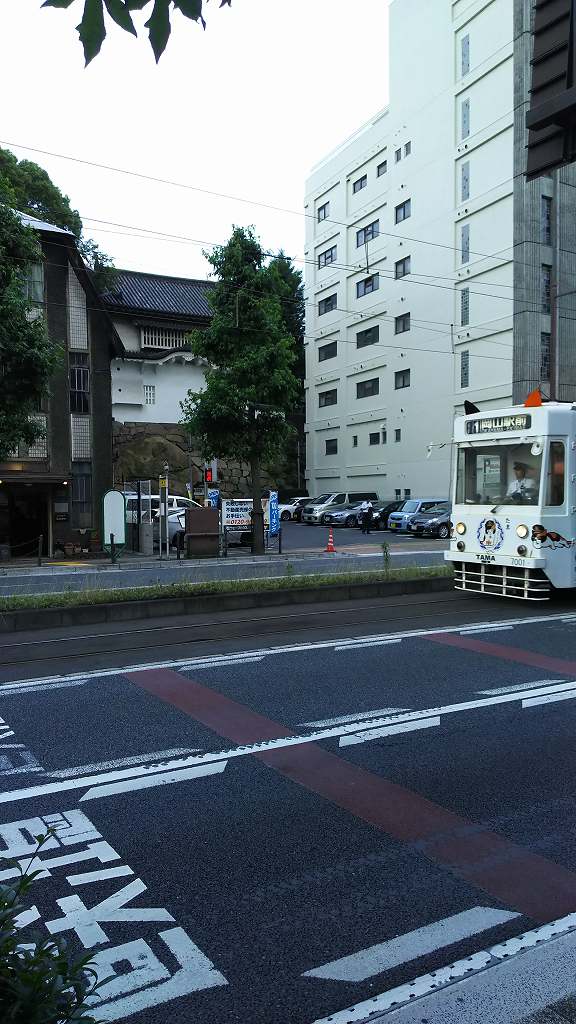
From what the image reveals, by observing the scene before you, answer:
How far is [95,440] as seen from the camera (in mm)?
28594

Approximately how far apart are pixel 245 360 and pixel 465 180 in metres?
20.9

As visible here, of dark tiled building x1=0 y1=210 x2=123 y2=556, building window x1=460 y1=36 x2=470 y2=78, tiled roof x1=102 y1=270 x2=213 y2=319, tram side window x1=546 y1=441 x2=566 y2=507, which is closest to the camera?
tram side window x1=546 y1=441 x2=566 y2=507

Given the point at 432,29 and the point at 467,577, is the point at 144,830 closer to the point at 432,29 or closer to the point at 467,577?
the point at 467,577

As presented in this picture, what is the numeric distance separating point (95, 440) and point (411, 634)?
21.1 meters

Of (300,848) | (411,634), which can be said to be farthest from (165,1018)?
(411,634)

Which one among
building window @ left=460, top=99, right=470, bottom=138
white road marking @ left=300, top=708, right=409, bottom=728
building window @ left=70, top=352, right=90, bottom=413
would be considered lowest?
white road marking @ left=300, top=708, right=409, bottom=728

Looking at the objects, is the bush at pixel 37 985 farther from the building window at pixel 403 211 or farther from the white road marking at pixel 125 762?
the building window at pixel 403 211

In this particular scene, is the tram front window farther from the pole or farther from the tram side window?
the pole

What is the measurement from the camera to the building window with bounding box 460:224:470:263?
3878 cm

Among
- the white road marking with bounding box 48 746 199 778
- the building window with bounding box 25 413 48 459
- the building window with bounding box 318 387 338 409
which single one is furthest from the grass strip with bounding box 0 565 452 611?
the building window with bounding box 318 387 338 409

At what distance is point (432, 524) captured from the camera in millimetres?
33562

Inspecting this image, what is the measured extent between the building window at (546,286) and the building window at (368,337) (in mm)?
12087

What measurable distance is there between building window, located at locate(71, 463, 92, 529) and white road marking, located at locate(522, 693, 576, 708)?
916 inches

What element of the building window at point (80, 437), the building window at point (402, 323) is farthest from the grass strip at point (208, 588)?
the building window at point (402, 323)
